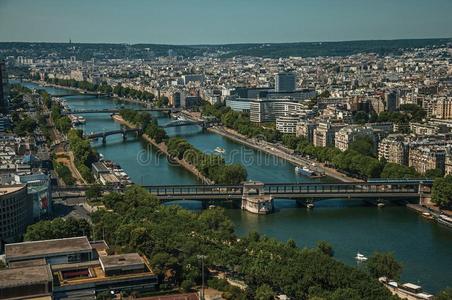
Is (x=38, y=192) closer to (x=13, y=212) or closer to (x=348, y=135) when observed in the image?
(x=13, y=212)

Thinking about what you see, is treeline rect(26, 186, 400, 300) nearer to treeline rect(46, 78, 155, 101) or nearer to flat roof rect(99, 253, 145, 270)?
flat roof rect(99, 253, 145, 270)

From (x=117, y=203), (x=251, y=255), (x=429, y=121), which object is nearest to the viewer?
(x=251, y=255)

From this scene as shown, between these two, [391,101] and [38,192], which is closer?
[38,192]

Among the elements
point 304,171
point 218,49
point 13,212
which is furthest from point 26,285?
point 218,49

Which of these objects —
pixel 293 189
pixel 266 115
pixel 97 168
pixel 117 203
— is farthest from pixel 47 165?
pixel 266 115

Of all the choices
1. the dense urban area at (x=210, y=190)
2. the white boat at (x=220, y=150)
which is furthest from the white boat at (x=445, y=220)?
the white boat at (x=220, y=150)

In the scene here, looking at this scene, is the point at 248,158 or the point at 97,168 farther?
the point at 248,158

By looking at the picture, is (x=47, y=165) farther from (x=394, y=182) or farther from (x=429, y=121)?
(x=429, y=121)
